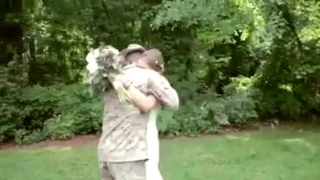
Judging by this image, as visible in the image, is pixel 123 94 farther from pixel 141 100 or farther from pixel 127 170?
pixel 127 170

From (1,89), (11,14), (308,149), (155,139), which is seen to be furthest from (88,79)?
(11,14)

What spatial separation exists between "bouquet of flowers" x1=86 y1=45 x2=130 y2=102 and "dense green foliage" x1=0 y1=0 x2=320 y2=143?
5918mm

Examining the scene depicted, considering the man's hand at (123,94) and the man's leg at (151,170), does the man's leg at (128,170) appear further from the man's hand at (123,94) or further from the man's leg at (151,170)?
the man's hand at (123,94)

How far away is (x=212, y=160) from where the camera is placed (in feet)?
30.2

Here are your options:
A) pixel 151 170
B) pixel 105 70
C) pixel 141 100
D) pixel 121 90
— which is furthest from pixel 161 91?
pixel 151 170

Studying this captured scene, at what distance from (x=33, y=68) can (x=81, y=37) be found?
4.29ft

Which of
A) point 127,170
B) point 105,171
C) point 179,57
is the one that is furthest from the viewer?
point 179,57

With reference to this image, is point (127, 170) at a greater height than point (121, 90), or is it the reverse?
point (121, 90)

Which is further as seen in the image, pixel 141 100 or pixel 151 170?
pixel 151 170

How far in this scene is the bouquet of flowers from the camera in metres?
4.20

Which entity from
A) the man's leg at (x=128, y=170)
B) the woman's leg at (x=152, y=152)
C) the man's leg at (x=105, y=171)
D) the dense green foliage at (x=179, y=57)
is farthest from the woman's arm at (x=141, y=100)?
the dense green foliage at (x=179, y=57)

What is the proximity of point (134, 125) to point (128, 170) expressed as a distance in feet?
0.96

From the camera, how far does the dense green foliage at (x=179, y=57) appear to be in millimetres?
11539

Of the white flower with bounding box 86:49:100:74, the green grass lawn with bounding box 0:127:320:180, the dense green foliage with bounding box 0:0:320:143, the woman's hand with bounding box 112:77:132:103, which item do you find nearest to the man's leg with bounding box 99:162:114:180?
the woman's hand with bounding box 112:77:132:103
